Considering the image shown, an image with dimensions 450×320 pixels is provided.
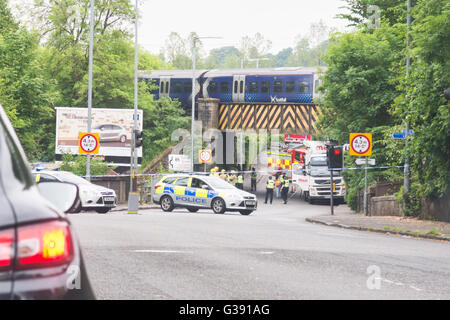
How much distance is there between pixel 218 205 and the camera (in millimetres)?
30594

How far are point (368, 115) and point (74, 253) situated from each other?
31.9 m

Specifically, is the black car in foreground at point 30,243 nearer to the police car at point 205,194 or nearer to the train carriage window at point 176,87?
the police car at point 205,194

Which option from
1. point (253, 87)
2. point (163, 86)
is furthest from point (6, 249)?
point (163, 86)

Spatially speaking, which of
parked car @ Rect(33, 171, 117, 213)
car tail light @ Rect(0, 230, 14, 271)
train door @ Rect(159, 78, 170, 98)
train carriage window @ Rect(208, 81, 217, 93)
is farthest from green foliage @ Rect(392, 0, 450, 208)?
train door @ Rect(159, 78, 170, 98)

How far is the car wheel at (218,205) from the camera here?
1200 inches

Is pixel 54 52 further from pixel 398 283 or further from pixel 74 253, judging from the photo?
pixel 74 253

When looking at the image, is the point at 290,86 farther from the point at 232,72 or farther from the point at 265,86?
the point at 232,72

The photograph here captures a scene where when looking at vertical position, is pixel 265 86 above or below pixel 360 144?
above

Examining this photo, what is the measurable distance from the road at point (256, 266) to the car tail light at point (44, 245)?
4783mm

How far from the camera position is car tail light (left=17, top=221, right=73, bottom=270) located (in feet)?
7.70

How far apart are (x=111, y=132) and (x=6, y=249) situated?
162ft

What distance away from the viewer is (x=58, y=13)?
2110 inches

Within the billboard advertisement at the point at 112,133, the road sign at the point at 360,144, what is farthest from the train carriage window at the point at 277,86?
the road sign at the point at 360,144
